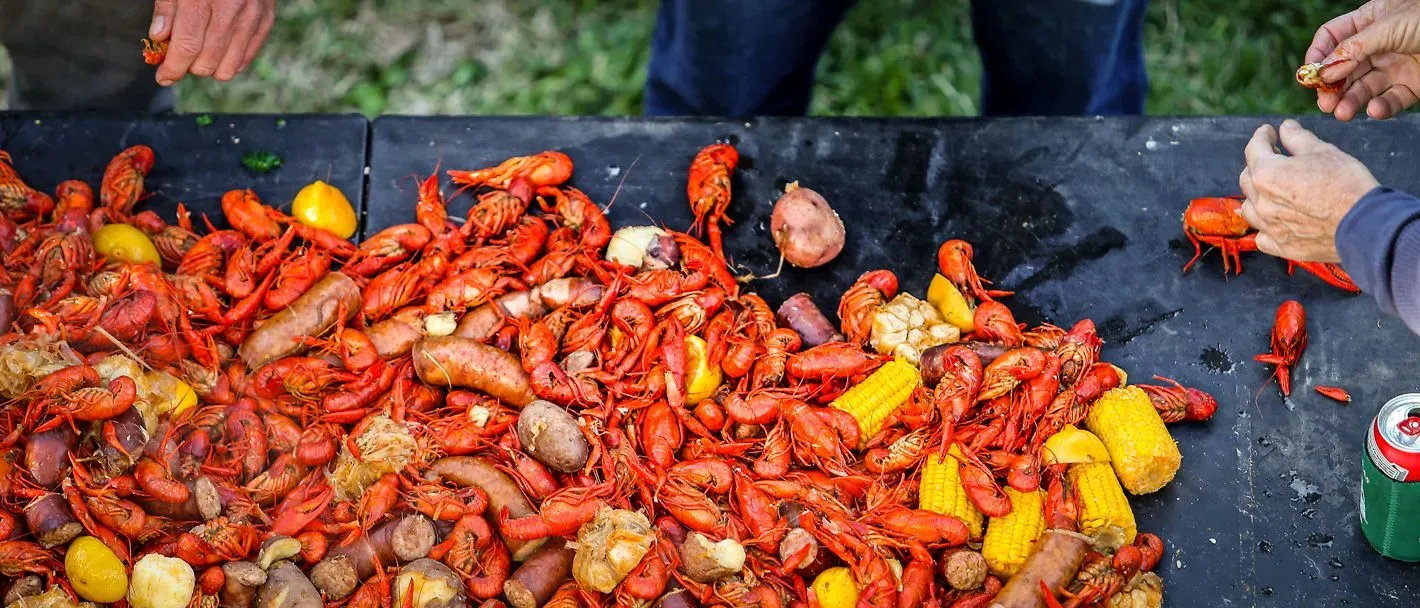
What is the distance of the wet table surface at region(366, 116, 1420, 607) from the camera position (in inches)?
123

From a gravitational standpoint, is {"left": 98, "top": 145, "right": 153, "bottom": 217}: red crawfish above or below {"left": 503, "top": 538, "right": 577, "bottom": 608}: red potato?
above

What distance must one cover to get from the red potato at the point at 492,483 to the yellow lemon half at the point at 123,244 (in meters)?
1.34

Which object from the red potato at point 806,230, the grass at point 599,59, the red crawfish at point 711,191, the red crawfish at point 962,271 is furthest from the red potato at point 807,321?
the grass at point 599,59

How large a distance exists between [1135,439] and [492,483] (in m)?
1.87

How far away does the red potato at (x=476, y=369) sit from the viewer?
10.8ft

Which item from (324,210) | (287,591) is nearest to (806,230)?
(324,210)

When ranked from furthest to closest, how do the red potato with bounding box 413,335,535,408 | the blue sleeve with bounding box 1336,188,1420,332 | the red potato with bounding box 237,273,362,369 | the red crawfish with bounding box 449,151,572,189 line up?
the red crawfish with bounding box 449,151,572,189 < the red potato with bounding box 237,273,362,369 < the red potato with bounding box 413,335,535,408 < the blue sleeve with bounding box 1336,188,1420,332

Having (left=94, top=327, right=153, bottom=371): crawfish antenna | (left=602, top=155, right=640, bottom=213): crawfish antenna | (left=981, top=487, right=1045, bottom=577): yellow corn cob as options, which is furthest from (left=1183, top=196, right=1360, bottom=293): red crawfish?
(left=94, top=327, right=153, bottom=371): crawfish antenna

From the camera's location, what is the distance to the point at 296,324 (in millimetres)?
3418

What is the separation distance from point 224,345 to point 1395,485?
11.3 feet

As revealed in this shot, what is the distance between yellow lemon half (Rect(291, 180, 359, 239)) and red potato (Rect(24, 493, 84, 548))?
1.22 m

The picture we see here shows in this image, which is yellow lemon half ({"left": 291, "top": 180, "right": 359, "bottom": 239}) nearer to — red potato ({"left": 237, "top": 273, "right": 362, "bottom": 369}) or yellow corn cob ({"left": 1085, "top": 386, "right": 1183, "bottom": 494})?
red potato ({"left": 237, "top": 273, "right": 362, "bottom": 369})

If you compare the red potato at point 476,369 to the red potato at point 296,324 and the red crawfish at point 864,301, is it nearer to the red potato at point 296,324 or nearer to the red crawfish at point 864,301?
the red potato at point 296,324

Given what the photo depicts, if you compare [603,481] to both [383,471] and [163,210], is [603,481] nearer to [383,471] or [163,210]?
[383,471]
